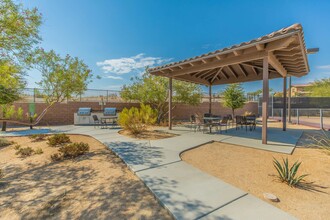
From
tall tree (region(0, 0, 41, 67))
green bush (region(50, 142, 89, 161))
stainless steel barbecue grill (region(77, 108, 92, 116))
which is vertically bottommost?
green bush (region(50, 142, 89, 161))

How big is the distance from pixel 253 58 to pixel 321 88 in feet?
93.3

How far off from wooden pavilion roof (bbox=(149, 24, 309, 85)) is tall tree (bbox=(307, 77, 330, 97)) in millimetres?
21747

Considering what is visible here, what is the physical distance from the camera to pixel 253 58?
5.57 meters

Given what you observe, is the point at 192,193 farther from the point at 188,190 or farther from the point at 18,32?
the point at 18,32

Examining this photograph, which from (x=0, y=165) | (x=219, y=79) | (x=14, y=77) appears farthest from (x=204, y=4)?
(x=0, y=165)

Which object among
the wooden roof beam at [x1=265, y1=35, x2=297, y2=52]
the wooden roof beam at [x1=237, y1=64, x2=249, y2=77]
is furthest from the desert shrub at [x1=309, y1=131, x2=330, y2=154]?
the wooden roof beam at [x1=237, y1=64, x2=249, y2=77]

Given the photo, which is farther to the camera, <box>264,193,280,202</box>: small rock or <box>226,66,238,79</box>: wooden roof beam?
<box>226,66,238,79</box>: wooden roof beam

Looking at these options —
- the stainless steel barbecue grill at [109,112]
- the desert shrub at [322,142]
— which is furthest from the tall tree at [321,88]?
the stainless steel barbecue grill at [109,112]

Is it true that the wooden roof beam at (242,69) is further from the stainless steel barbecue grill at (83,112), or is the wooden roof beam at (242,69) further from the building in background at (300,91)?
A: the building in background at (300,91)

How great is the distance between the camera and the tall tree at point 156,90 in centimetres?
1127

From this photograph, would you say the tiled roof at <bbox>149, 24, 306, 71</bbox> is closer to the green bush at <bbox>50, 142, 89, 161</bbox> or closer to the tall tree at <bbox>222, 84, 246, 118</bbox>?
the green bush at <bbox>50, 142, 89, 161</bbox>

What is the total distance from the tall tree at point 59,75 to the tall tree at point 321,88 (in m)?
31.5

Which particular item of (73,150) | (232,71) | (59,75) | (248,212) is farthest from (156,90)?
(248,212)

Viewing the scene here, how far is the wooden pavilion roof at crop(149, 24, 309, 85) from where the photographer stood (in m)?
4.48
